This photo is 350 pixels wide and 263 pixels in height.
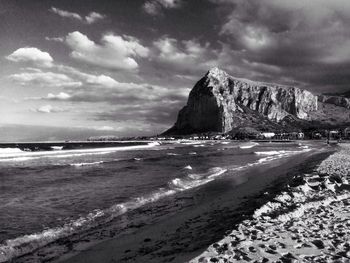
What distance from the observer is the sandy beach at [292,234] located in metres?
7.32

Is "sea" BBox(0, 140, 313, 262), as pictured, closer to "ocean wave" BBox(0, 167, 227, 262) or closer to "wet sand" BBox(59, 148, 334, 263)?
"ocean wave" BBox(0, 167, 227, 262)

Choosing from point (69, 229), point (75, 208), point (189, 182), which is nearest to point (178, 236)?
point (69, 229)

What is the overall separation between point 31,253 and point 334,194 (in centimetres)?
1247

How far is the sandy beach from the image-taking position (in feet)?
24.0

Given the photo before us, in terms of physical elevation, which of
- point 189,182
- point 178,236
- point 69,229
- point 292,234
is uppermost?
point 292,234

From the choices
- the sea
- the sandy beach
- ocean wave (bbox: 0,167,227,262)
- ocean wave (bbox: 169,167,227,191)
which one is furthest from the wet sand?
ocean wave (bbox: 169,167,227,191)

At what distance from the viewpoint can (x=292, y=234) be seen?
29.5 feet

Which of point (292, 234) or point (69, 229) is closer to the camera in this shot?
point (292, 234)

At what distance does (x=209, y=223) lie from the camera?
1203cm

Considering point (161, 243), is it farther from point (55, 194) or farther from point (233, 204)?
point (55, 194)

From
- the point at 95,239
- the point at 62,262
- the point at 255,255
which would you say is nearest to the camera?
the point at 255,255

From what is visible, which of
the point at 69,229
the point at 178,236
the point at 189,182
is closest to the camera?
the point at 178,236

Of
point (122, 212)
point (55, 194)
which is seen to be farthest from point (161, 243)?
point (55, 194)

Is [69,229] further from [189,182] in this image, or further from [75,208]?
[189,182]
